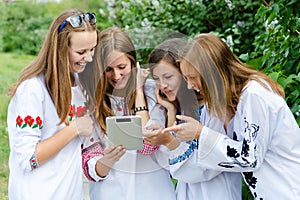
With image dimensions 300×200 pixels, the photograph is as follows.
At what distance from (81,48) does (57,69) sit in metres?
0.13

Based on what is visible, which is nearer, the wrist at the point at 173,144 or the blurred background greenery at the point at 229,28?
the wrist at the point at 173,144

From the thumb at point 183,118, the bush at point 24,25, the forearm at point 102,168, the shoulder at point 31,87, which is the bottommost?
the bush at point 24,25

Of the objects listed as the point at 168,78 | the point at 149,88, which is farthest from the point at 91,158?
the point at 168,78

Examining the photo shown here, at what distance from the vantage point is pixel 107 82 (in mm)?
2502

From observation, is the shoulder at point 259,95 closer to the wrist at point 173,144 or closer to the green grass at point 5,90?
the wrist at point 173,144

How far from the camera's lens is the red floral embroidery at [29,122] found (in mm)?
2461

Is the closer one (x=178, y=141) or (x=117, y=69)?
(x=117, y=69)

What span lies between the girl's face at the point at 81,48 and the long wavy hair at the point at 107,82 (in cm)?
4

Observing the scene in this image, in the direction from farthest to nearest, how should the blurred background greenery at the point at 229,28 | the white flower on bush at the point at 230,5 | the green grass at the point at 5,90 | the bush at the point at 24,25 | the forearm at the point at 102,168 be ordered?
1. the bush at the point at 24,25
2. the green grass at the point at 5,90
3. the white flower on bush at the point at 230,5
4. the blurred background greenery at the point at 229,28
5. the forearm at the point at 102,168

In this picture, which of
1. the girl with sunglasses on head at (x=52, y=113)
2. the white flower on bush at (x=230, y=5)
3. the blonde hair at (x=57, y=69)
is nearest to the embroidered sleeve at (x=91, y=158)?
the girl with sunglasses on head at (x=52, y=113)

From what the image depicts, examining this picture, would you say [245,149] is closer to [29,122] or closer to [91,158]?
[91,158]

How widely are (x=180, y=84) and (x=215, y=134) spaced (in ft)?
0.88

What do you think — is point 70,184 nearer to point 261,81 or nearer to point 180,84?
point 180,84

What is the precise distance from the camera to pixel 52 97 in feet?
8.31
